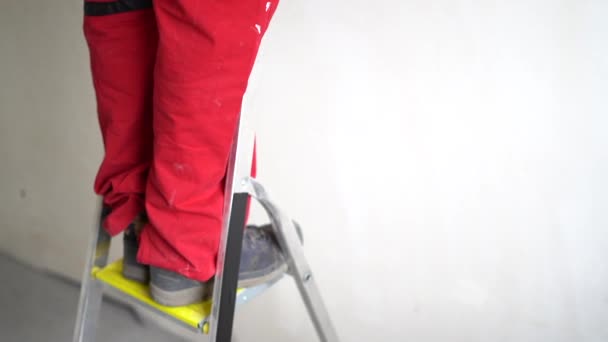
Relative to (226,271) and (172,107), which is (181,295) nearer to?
(226,271)

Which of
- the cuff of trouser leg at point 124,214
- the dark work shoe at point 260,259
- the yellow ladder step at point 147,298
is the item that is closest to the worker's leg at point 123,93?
the cuff of trouser leg at point 124,214

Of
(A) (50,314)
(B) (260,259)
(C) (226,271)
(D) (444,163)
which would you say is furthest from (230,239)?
(A) (50,314)

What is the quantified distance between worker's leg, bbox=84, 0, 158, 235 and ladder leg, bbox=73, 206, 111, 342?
10 centimetres

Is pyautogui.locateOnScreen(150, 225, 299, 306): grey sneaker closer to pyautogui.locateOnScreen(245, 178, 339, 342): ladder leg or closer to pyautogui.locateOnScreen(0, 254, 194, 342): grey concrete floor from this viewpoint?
pyautogui.locateOnScreen(245, 178, 339, 342): ladder leg

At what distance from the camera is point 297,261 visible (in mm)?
869

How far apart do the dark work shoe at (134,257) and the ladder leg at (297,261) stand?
218 mm

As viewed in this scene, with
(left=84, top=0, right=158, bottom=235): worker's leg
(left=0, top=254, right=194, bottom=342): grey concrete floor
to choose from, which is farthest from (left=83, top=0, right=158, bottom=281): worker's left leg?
(left=0, top=254, right=194, bottom=342): grey concrete floor

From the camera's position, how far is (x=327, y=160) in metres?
1.13

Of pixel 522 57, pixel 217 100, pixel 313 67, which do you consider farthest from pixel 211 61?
pixel 522 57

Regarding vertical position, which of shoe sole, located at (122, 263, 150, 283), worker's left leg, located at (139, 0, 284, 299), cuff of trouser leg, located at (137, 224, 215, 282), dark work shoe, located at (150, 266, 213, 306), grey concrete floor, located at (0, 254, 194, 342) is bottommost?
grey concrete floor, located at (0, 254, 194, 342)

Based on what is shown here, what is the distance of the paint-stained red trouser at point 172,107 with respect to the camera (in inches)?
21.7

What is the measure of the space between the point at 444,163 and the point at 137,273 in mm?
691

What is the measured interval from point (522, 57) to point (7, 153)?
6.24ft

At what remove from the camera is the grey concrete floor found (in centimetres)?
150
